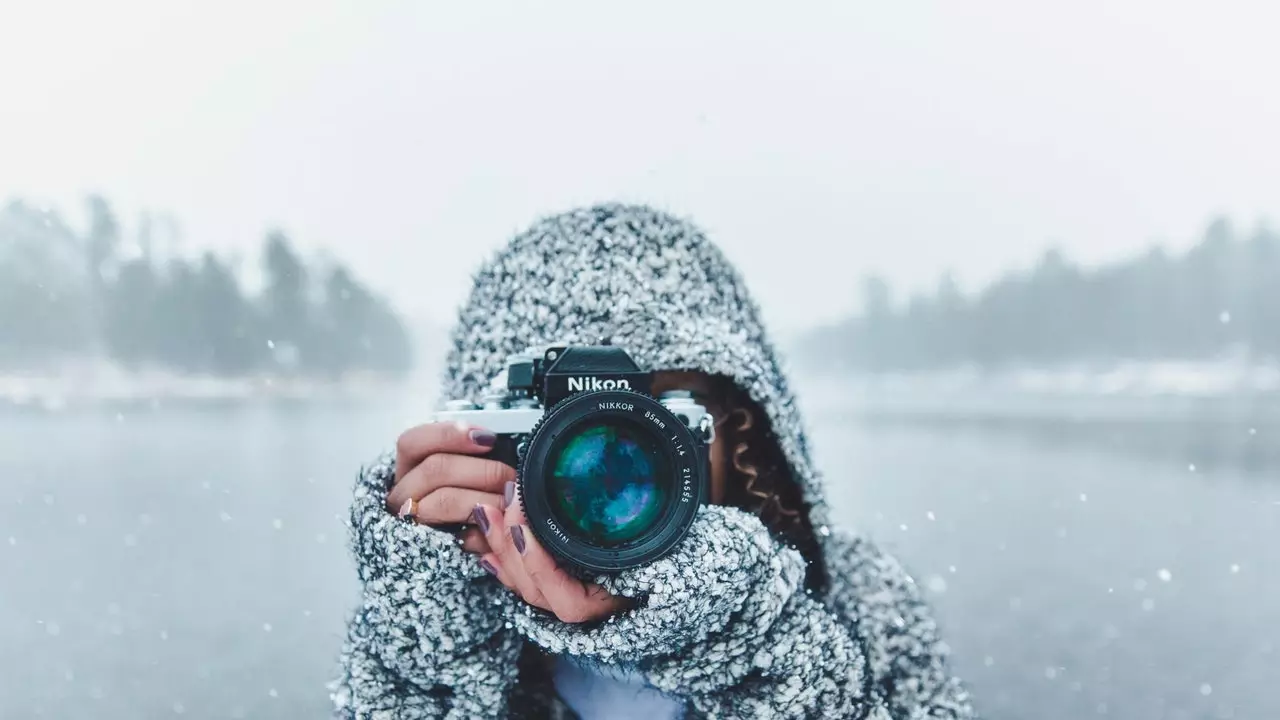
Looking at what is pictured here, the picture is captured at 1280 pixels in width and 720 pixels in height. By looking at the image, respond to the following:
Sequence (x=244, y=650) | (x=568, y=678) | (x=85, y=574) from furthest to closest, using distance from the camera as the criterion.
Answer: (x=85, y=574) → (x=244, y=650) → (x=568, y=678)

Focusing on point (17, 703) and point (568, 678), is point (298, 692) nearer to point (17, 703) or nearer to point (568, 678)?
point (17, 703)

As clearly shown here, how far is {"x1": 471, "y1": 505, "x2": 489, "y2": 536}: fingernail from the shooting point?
0.59 metres

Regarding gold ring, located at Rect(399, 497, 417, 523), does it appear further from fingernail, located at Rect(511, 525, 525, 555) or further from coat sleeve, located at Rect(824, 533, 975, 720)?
coat sleeve, located at Rect(824, 533, 975, 720)

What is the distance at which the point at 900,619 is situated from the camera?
2.77 feet

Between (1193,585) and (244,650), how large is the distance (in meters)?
5.26

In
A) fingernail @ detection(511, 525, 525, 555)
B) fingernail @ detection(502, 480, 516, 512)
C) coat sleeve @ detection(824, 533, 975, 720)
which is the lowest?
coat sleeve @ detection(824, 533, 975, 720)

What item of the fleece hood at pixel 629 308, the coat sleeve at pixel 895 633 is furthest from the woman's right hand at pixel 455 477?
the coat sleeve at pixel 895 633

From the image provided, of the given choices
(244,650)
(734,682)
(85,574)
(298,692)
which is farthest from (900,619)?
(85,574)

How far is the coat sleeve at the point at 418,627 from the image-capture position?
602mm

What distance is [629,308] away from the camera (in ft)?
2.53

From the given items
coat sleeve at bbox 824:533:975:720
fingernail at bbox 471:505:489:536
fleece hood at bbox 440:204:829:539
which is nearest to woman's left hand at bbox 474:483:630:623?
fingernail at bbox 471:505:489:536

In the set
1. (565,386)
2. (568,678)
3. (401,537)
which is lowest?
(568,678)

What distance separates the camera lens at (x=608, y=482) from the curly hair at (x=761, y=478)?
0.20m

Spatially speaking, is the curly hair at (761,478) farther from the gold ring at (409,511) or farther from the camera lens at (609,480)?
the gold ring at (409,511)
